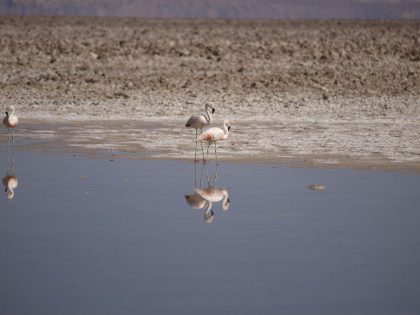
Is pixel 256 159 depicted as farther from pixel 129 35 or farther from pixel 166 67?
pixel 129 35

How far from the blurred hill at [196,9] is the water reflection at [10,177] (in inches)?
6216

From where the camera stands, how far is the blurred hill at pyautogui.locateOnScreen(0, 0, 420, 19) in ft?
573

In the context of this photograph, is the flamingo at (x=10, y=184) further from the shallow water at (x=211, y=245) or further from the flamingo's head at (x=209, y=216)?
the flamingo's head at (x=209, y=216)

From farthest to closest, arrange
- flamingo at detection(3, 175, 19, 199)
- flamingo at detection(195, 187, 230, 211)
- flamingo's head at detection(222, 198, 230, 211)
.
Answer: flamingo at detection(3, 175, 19, 199) → flamingo at detection(195, 187, 230, 211) → flamingo's head at detection(222, 198, 230, 211)

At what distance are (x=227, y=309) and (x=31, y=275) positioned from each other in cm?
176

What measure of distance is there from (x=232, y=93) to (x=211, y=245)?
18.1 meters

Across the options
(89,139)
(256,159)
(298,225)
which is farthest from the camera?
(89,139)

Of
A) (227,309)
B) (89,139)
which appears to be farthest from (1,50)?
(227,309)

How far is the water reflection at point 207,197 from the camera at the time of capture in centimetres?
1090

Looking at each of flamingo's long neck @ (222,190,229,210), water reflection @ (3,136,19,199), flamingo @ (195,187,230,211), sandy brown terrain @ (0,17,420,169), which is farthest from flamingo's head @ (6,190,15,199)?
sandy brown terrain @ (0,17,420,169)

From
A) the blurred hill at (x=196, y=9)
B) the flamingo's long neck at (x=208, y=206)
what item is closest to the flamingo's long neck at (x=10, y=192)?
the flamingo's long neck at (x=208, y=206)

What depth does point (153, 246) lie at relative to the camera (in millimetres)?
8938

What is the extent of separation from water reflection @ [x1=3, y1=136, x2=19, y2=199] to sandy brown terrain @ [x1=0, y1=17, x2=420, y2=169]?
117cm

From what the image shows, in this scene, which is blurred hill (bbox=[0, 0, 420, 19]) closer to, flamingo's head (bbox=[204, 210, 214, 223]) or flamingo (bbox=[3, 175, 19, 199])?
flamingo (bbox=[3, 175, 19, 199])
